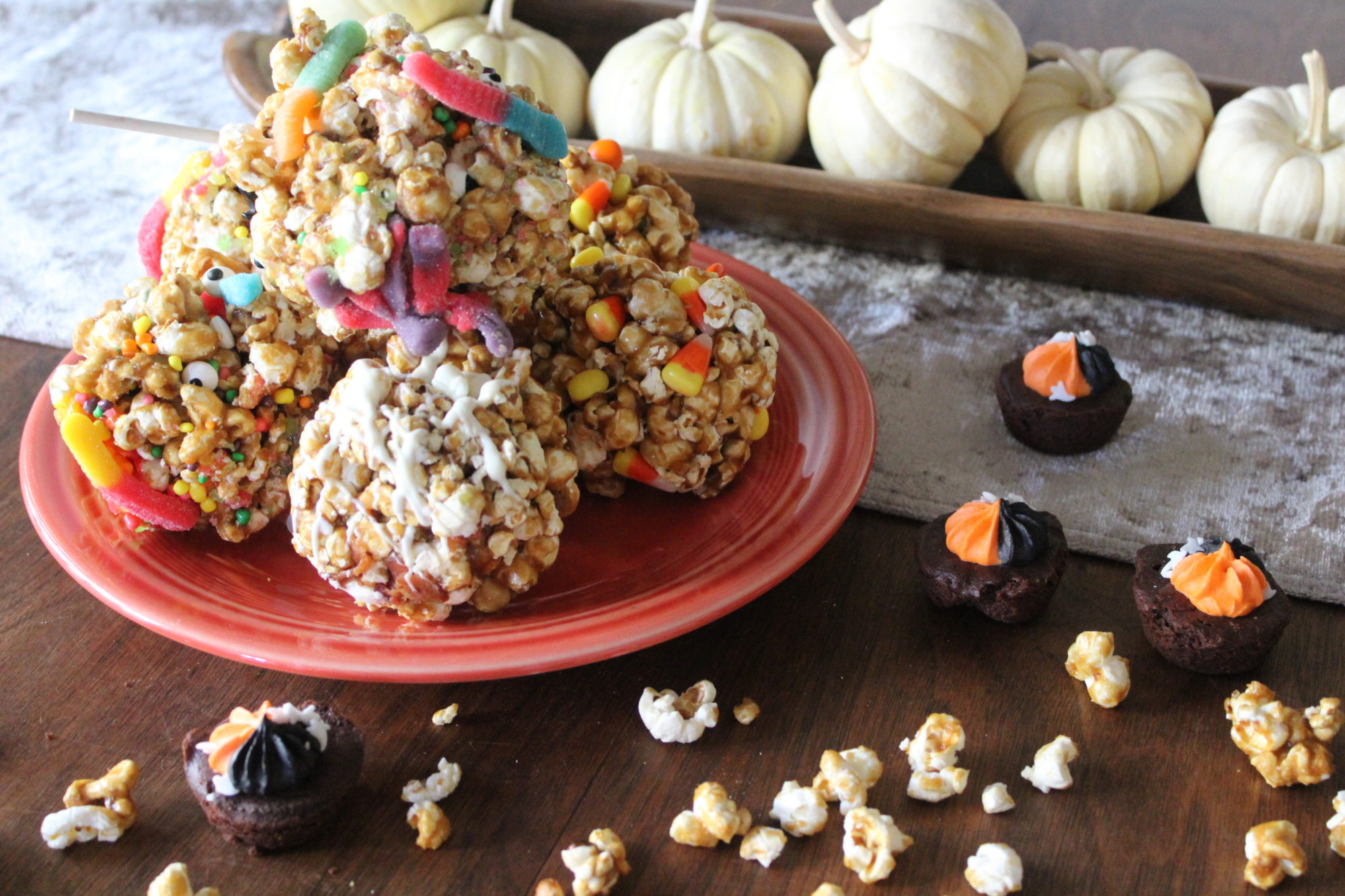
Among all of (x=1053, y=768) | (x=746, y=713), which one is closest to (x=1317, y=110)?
(x=1053, y=768)

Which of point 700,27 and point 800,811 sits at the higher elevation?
point 700,27

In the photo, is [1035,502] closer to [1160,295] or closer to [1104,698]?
[1104,698]

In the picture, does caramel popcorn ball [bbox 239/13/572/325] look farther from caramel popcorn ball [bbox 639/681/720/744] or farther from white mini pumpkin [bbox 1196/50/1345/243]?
white mini pumpkin [bbox 1196/50/1345/243]

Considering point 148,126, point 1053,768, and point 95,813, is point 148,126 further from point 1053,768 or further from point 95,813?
point 1053,768

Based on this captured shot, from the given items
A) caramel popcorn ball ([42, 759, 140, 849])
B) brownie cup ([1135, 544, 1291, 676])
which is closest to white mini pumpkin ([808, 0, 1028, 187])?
brownie cup ([1135, 544, 1291, 676])

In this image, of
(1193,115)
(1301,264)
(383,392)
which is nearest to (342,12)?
(383,392)

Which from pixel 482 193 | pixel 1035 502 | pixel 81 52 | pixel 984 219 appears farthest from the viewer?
pixel 81 52
